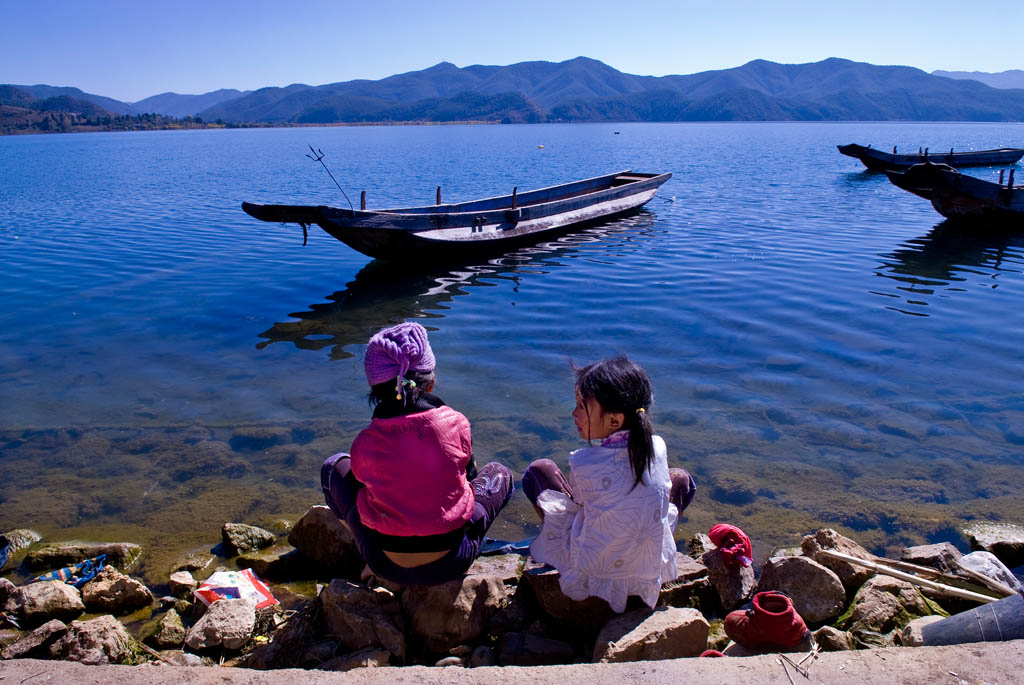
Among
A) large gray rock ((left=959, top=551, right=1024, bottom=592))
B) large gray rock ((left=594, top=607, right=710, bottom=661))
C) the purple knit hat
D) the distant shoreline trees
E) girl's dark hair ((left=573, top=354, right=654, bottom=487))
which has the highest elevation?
the distant shoreline trees

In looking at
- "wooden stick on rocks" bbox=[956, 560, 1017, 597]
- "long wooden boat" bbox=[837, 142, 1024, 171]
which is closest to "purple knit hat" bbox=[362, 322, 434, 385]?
"wooden stick on rocks" bbox=[956, 560, 1017, 597]

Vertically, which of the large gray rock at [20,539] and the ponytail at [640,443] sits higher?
the ponytail at [640,443]

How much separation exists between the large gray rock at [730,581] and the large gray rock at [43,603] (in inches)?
137

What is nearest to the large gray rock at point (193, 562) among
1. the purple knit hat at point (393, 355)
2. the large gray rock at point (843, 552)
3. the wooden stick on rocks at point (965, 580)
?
the purple knit hat at point (393, 355)

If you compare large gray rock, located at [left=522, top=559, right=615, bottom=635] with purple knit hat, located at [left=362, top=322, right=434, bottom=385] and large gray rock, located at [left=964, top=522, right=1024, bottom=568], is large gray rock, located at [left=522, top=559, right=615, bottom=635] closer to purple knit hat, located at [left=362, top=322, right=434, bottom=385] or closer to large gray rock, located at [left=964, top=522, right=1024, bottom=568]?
purple knit hat, located at [left=362, top=322, right=434, bottom=385]

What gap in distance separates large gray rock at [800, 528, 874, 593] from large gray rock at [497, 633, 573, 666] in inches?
66.3

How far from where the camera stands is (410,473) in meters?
3.00

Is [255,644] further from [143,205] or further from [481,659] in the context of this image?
[143,205]

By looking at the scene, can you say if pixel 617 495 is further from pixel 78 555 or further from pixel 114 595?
pixel 78 555

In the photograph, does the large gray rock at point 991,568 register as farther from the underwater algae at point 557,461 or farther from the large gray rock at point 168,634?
the large gray rock at point 168,634

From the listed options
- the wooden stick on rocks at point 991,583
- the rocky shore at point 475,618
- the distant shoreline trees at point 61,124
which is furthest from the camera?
the distant shoreline trees at point 61,124

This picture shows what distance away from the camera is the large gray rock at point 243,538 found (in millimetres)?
4715

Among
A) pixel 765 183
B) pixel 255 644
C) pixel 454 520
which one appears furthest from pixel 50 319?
pixel 765 183

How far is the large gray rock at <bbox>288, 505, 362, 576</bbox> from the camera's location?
14.2 ft
